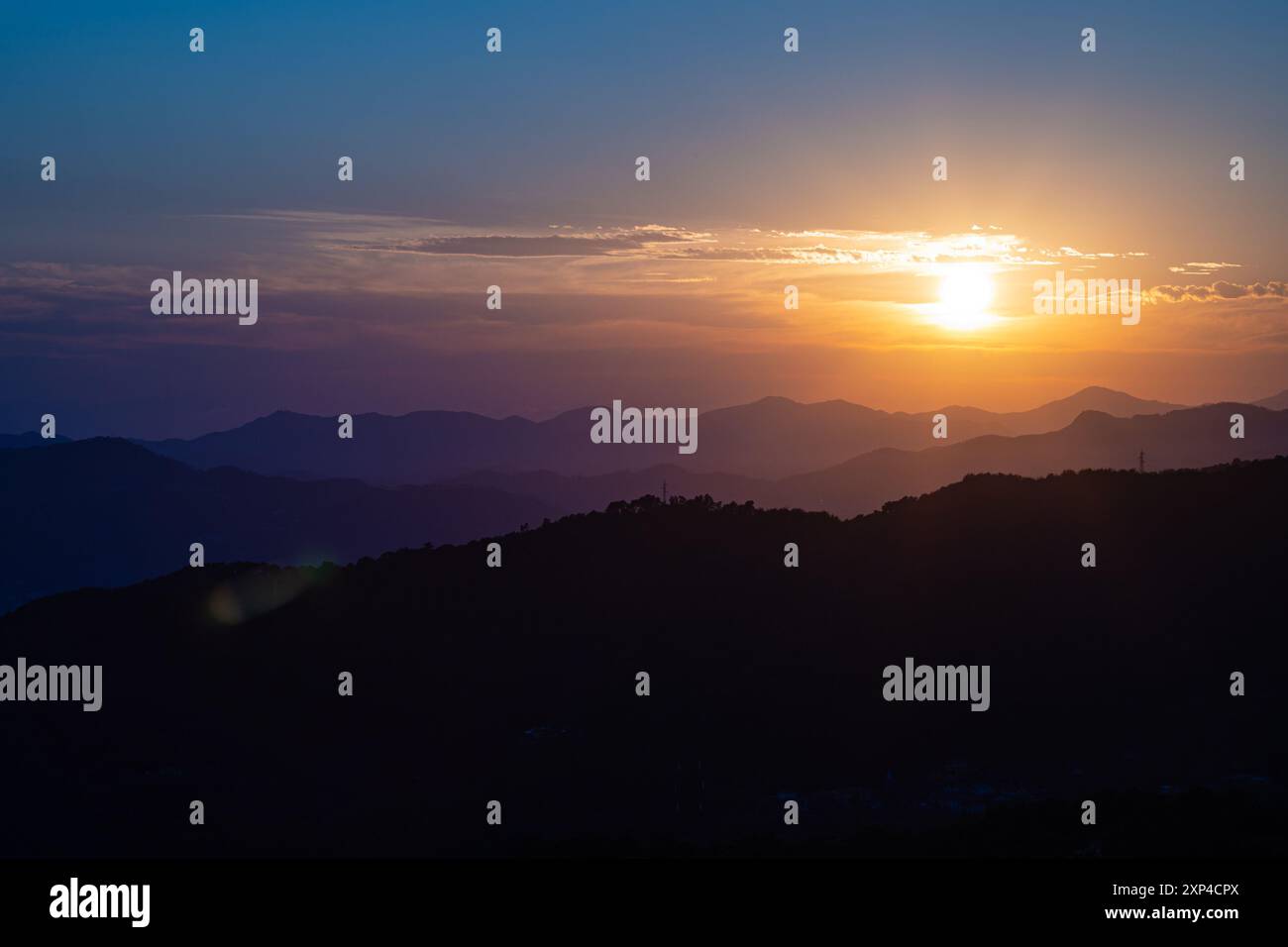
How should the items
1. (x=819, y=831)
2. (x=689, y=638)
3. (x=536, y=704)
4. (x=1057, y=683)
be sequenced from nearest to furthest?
(x=819, y=831) < (x=1057, y=683) < (x=536, y=704) < (x=689, y=638)

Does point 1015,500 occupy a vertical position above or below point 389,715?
above

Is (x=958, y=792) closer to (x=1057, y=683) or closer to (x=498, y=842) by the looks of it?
(x=1057, y=683)

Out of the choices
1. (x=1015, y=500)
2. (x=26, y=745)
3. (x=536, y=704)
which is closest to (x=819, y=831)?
(x=536, y=704)

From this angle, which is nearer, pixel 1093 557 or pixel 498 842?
pixel 498 842
